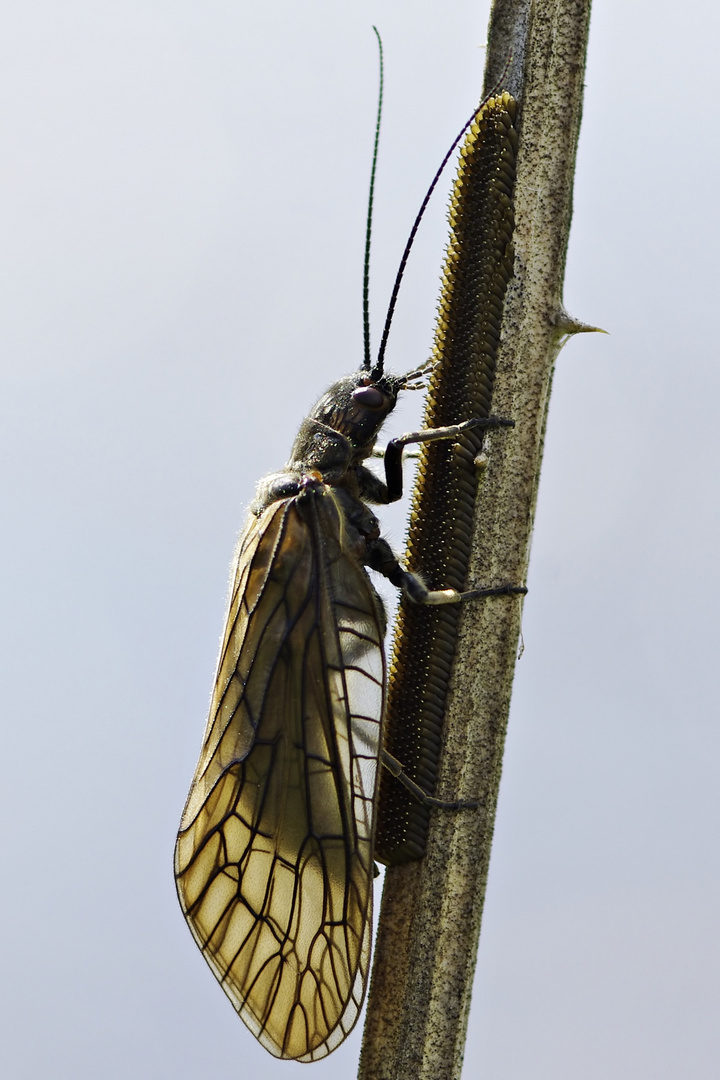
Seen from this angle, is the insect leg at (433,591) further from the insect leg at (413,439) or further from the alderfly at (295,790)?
the insect leg at (413,439)

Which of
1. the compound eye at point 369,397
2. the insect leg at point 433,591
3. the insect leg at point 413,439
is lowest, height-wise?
the insect leg at point 433,591

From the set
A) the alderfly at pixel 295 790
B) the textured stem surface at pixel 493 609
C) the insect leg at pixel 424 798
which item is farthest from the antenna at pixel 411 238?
the insect leg at pixel 424 798

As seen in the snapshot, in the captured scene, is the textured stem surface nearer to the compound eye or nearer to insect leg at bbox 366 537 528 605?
insect leg at bbox 366 537 528 605

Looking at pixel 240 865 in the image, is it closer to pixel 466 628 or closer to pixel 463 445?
pixel 466 628

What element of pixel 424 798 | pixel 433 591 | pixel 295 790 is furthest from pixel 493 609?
pixel 295 790

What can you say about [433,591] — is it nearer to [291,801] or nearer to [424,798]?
[424,798]

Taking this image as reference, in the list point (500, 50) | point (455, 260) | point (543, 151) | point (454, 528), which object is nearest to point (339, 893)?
point (454, 528)
